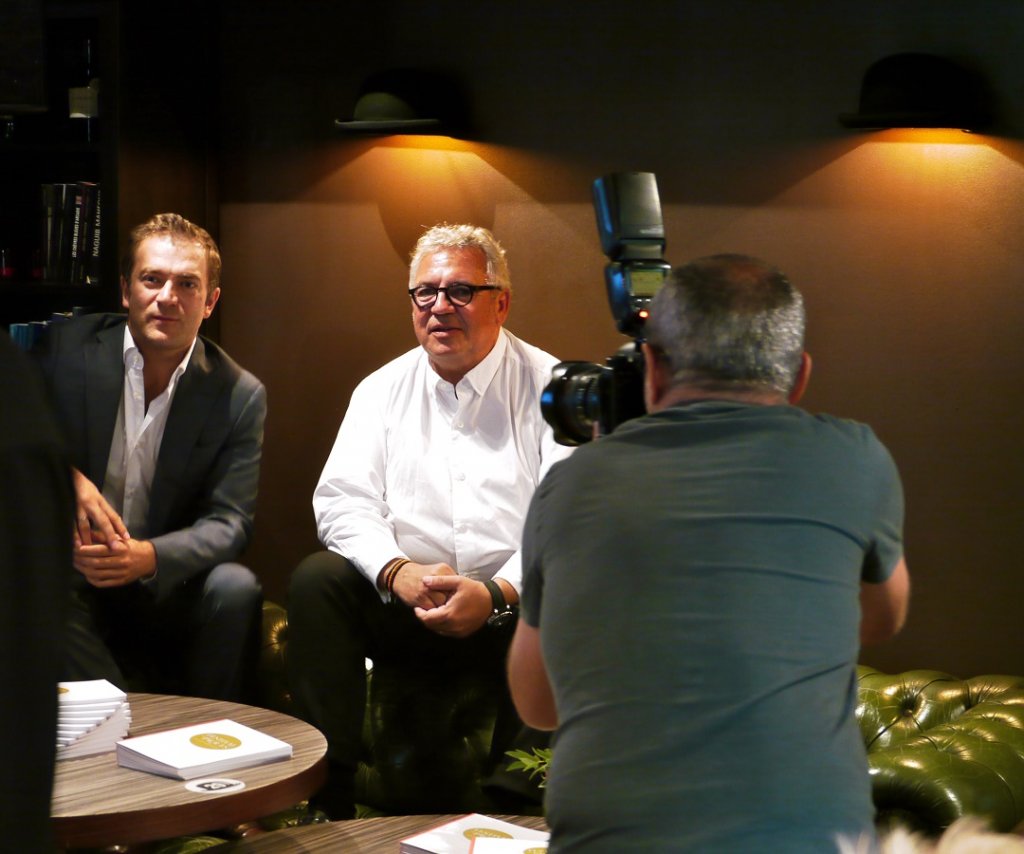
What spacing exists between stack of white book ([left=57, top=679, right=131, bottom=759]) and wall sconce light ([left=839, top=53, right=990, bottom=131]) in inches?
86.7

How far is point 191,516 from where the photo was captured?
11.8 ft

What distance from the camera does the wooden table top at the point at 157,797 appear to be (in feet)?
7.08

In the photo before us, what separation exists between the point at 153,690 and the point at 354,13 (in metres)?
2.05

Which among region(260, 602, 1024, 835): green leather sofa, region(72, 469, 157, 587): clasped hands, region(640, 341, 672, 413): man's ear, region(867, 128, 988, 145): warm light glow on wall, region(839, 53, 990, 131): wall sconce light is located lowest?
region(260, 602, 1024, 835): green leather sofa

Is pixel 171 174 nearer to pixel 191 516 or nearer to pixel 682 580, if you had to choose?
pixel 191 516

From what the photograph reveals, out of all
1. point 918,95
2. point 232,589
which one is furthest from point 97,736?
point 918,95

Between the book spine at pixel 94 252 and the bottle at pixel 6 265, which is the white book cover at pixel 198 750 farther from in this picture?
the bottle at pixel 6 265

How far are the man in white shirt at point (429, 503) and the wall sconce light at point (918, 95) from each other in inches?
39.2

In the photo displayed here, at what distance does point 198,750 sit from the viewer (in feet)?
7.94

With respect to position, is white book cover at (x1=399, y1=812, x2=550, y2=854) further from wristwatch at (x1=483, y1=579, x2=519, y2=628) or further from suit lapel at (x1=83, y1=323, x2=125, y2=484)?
suit lapel at (x1=83, y1=323, x2=125, y2=484)

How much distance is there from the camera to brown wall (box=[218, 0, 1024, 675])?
3578 millimetres

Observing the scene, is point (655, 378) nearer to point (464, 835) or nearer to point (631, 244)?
Answer: point (631, 244)

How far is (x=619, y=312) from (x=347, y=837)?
3.10 feet

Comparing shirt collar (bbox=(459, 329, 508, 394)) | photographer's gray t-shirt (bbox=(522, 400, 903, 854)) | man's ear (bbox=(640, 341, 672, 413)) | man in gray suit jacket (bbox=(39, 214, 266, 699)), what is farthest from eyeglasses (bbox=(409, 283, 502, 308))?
photographer's gray t-shirt (bbox=(522, 400, 903, 854))
